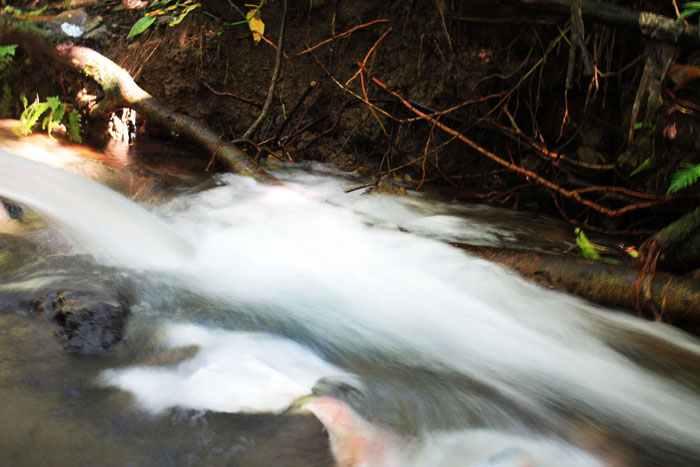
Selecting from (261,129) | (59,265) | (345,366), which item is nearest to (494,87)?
(261,129)

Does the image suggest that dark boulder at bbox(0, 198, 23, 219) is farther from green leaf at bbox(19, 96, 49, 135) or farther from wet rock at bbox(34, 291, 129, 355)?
green leaf at bbox(19, 96, 49, 135)

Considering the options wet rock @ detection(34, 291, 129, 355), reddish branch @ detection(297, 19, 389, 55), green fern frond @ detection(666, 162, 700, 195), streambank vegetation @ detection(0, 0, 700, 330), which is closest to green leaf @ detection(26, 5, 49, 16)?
streambank vegetation @ detection(0, 0, 700, 330)

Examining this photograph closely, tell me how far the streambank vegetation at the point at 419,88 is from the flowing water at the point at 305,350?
2.66 feet

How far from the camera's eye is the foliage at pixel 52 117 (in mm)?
4362

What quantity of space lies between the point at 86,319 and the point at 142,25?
12.6ft

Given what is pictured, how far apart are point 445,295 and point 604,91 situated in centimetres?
231

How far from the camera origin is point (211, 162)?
4.20 meters

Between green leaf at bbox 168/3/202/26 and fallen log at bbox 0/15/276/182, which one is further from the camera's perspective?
green leaf at bbox 168/3/202/26

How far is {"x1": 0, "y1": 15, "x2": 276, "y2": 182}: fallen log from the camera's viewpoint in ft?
13.4

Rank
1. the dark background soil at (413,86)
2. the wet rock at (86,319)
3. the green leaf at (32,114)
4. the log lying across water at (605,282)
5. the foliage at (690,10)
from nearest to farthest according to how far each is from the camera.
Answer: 1. the wet rock at (86,319)
2. the log lying across water at (605,282)
3. the foliage at (690,10)
4. the dark background soil at (413,86)
5. the green leaf at (32,114)

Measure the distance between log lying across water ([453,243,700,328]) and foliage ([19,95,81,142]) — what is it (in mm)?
3728

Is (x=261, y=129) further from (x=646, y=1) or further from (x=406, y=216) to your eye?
(x=646, y=1)

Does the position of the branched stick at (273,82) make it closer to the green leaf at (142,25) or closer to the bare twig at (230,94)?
the bare twig at (230,94)

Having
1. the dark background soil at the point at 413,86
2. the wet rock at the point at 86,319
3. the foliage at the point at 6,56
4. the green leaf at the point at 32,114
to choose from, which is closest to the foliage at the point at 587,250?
the dark background soil at the point at 413,86
